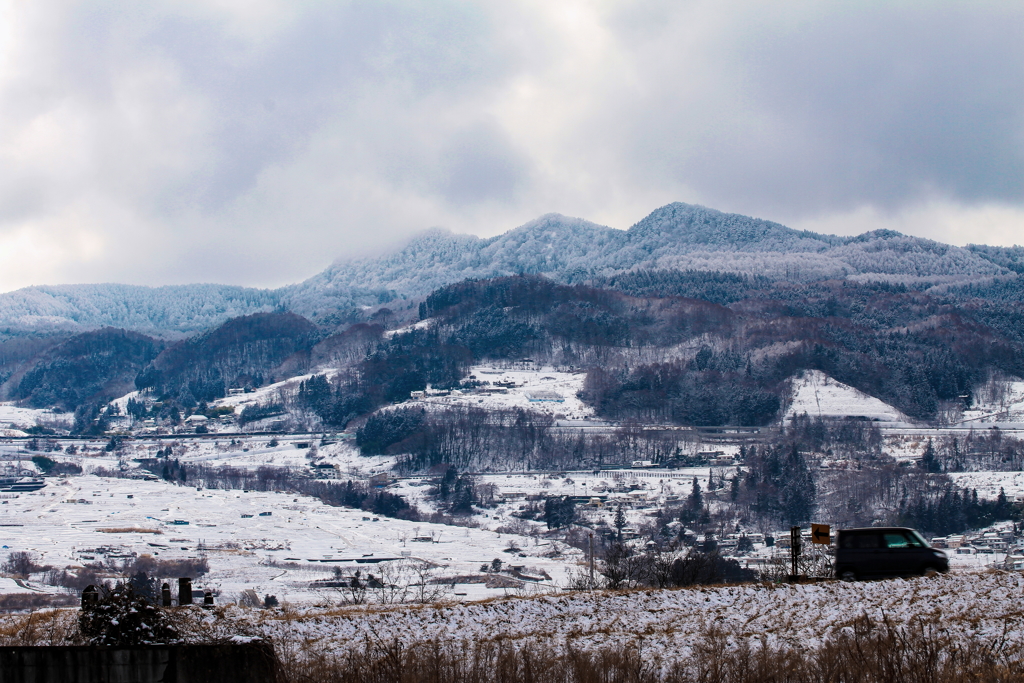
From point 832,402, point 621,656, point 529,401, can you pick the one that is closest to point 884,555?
point 621,656

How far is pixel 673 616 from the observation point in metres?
26.0

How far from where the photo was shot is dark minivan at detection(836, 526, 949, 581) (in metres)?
27.3

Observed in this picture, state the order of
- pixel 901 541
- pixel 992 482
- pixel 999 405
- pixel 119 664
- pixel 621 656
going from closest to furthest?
pixel 119 664, pixel 621 656, pixel 901 541, pixel 992 482, pixel 999 405

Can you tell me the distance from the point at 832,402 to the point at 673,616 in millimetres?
154754

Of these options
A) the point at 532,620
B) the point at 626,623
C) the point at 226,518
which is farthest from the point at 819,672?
the point at 226,518

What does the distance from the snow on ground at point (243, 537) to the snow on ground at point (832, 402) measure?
77.7 meters

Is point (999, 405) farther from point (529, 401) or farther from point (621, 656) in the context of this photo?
point (621, 656)

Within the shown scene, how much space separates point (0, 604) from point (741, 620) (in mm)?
41556

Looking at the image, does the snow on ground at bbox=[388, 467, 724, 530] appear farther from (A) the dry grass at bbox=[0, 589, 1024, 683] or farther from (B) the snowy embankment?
(A) the dry grass at bbox=[0, 589, 1024, 683]

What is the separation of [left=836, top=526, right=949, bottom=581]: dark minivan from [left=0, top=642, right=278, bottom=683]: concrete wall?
14.9 meters

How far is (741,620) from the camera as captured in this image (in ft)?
83.9

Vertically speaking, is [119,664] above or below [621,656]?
above

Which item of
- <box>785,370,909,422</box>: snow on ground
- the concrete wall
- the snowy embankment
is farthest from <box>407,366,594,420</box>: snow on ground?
the concrete wall

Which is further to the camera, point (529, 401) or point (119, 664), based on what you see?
point (529, 401)
